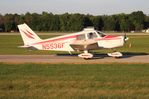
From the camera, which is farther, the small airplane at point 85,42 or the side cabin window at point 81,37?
the side cabin window at point 81,37

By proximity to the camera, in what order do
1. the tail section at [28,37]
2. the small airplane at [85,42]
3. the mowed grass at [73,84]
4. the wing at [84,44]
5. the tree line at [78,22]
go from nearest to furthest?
the mowed grass at [73,84] < the wing at [84,44] < the small airplane at [85,42] < the tail section at [28,37] < the tree line at [78,22]

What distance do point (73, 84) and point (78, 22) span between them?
12610cm

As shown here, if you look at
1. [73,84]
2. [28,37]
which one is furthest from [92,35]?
[73,84]

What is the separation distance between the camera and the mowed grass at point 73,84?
12438 millimetres

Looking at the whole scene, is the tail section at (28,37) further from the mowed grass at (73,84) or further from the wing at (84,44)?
the mowed grass at (73,84)

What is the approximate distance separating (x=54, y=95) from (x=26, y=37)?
18.0m

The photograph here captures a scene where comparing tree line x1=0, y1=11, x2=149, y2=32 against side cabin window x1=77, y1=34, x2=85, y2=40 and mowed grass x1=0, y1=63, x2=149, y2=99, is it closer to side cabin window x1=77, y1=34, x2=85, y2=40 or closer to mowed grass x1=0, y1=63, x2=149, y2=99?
side cabin window x1=77, y1=34, x2=85, y2=40

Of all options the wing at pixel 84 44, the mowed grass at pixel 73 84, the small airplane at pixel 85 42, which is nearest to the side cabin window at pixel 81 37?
the small airplane at pixel 85 42

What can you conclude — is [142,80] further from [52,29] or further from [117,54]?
[52,29]

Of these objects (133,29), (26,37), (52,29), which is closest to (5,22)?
(52,29)

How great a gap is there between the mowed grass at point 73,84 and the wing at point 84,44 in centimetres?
851

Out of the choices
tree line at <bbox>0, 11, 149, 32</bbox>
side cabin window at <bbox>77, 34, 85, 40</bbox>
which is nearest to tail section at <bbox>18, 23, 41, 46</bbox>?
side cabin window at <bbox>77, 34, 85, 40</bbox>

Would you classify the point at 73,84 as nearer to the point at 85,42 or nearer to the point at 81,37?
the point at 85,42

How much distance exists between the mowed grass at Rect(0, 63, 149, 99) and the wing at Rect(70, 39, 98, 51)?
8.51 meters
